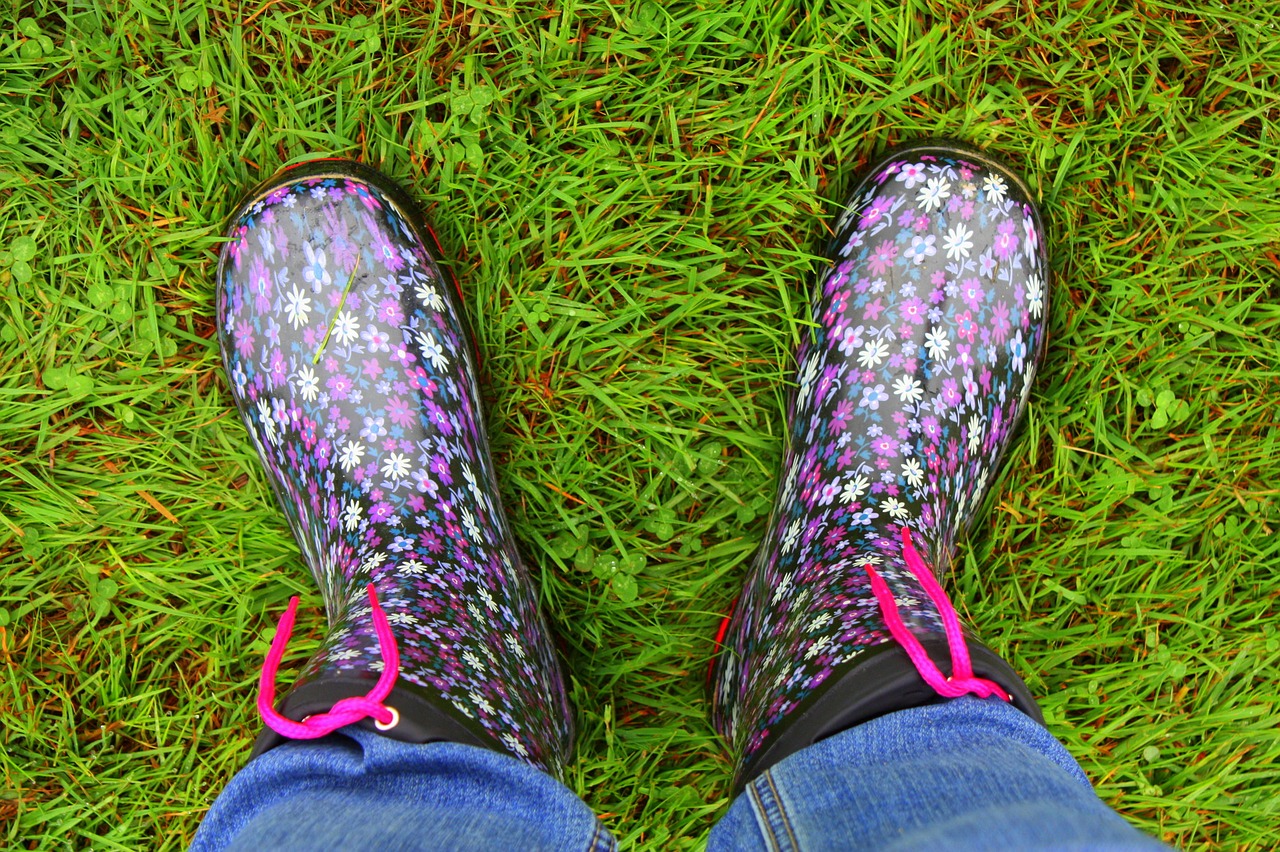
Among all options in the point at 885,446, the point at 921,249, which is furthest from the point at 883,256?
the point at 885,446

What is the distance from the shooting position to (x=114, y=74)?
4.08 ft

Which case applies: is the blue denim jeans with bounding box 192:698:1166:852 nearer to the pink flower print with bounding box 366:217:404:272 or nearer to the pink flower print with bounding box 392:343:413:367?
the pink flower print with bounding box 392:343:413:367

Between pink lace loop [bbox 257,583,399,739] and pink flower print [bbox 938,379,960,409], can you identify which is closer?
pink lace loop [bbox 257,583,399,739]

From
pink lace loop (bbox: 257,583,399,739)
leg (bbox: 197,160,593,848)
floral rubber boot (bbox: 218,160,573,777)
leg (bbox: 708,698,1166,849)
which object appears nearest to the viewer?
leg (bbox: 708,698,1166,849)

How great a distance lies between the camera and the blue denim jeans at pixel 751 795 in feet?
2.30

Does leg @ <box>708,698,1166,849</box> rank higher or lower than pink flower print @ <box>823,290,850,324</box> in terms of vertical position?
lower

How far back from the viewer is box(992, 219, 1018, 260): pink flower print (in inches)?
48.5

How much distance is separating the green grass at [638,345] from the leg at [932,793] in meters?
0.50

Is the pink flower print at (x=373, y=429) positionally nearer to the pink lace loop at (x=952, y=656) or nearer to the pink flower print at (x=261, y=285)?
the pink flower print at (x=261, y=285)

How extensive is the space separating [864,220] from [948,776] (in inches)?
31.4

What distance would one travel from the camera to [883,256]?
124cm

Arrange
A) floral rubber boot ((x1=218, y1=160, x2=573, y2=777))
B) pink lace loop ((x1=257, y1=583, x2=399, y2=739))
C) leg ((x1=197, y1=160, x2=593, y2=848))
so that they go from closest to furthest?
pink lace loop ((x1=257, y1=583, x2=399, y2=739)) → leg ((x1=197, y1=160, x2=593, y2=848)) → floral rubber boot ((x1=218, y1=160, x2=573, y2=777))

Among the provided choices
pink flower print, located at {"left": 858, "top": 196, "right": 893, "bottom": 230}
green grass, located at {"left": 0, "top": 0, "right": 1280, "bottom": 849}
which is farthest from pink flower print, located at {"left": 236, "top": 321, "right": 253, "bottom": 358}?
pink flower print, located at {"left": 858, "top": 196, "right": 893, "bottom": 230}

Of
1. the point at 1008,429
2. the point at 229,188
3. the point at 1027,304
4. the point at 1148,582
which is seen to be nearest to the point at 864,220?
the point at 1027,304
